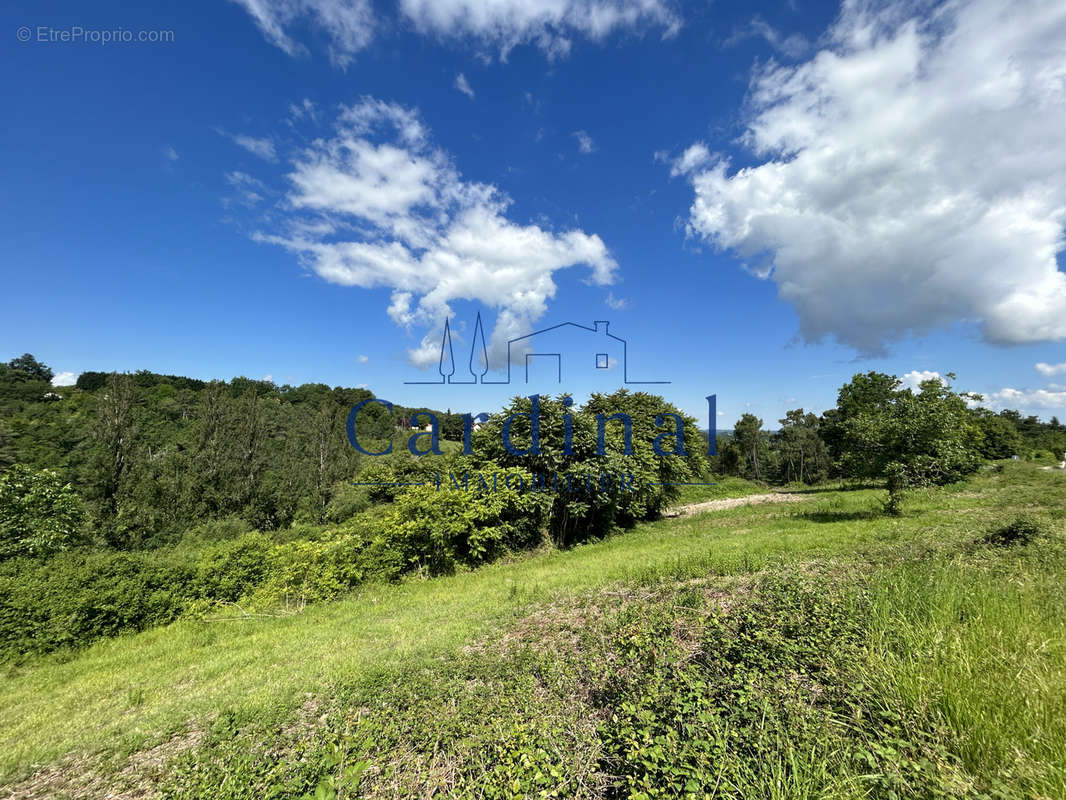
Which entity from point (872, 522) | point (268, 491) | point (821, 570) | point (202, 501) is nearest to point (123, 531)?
point (202, 501)

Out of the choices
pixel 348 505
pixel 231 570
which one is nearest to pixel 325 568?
pixel 231 570

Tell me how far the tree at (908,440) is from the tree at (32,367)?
77485 mm

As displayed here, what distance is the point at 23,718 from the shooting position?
500 centimetres

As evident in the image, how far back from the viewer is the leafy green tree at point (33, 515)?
11836mm

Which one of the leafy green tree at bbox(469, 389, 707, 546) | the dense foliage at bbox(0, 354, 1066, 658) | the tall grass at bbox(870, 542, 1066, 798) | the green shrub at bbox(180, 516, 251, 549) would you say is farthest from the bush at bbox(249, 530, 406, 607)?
the green shrub at bbox(180, 516, 251, 549)

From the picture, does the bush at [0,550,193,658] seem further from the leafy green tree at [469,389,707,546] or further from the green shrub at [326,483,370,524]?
the green shrub at [326,483,370,524]

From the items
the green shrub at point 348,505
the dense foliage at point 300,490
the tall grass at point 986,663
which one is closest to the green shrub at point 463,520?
the dense foliage at point 300,490

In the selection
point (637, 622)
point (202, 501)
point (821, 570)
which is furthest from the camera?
point (202, 501)

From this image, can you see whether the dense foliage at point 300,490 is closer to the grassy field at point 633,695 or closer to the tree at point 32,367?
the grassy field at point 633,695

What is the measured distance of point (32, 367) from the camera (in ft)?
152

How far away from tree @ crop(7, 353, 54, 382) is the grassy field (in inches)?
2556

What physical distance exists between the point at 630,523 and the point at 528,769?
17080 millimetres

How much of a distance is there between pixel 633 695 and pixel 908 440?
13.1 m

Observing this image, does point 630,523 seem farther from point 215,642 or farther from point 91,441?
point 91,441
